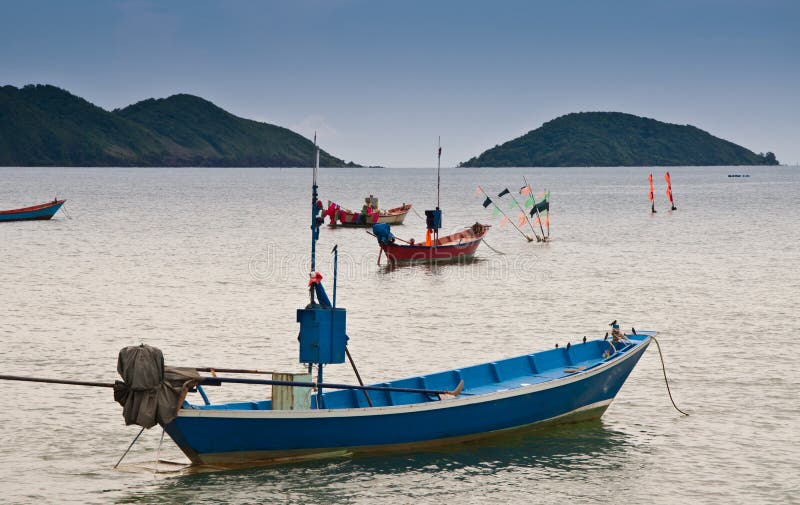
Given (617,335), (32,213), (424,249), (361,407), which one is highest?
(32,213)

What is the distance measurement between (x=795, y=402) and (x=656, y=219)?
83.4 meters

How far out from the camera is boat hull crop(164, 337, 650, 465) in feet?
59.4

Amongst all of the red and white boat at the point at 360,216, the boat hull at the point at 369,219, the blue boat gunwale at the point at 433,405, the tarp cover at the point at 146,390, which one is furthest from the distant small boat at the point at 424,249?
the tarp cover at the point at 146,390

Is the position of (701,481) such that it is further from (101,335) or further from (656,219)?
(656,219)

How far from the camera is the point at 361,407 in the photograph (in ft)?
67.3

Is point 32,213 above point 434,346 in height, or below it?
above

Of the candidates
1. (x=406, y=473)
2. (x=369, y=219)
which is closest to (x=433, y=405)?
(x=406, y=473)

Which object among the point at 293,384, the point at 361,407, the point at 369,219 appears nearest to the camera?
the point at 293,384

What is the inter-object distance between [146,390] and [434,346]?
15779 mm

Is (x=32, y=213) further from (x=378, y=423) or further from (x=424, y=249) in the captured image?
(x=378, y=423)

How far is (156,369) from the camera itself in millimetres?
17016

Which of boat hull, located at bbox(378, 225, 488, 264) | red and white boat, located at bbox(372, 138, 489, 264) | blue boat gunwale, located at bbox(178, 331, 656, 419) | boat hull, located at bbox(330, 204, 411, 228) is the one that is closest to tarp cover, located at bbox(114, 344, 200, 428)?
blue boat gunwale, located at bbox(178, 331, 656, 419)

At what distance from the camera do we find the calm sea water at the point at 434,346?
62.2 feet

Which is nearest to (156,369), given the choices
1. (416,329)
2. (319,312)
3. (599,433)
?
(319,312)
